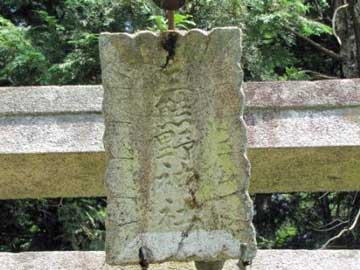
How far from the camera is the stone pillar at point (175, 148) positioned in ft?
4.34

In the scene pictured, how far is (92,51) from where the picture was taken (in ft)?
9.11

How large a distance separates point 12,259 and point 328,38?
88.7 inches

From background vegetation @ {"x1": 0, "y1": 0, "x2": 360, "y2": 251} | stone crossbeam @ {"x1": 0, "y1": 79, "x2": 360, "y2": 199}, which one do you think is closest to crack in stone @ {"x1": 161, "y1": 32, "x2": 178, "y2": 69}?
stone crossbeam @ {"x1": 0, "y1": 79, "x2": 360, "y2": 199}

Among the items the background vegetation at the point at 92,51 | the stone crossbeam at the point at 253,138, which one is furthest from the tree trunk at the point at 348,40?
the stone crossbeam at the point at 253,138

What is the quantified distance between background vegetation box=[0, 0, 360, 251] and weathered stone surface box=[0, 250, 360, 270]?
973 millimetres

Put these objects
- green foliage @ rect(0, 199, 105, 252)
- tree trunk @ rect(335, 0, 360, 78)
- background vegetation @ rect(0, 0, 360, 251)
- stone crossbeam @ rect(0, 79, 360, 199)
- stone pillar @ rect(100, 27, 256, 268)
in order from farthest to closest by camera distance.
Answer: tree trunk @ rect(335, 0, 360, 78), green foliage @ rect(0, 199, 105, 252), background vegetation @ rect(0, 0, 360, 251), stone crossbeam @ rect(0, 79, 360, 199), stone pillar @ rect(100, 27, 256, 268)

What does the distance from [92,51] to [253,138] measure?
4.21 ft

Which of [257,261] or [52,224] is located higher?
[257,261]

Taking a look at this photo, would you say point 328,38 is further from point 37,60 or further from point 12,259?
point 12,259

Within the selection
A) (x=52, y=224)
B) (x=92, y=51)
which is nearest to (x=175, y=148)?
(x=92, y=51)

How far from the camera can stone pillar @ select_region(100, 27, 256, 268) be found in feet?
4.34

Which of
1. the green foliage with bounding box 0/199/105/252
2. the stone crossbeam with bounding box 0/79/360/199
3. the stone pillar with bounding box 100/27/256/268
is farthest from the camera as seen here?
the green foliage with bounding box 0/199/105/252

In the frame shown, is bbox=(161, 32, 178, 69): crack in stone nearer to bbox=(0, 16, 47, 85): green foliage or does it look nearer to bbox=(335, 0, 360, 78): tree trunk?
bbox=(0, 16, 47, 85): green foliage

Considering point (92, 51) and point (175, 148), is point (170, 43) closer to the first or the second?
point (175, 148)
